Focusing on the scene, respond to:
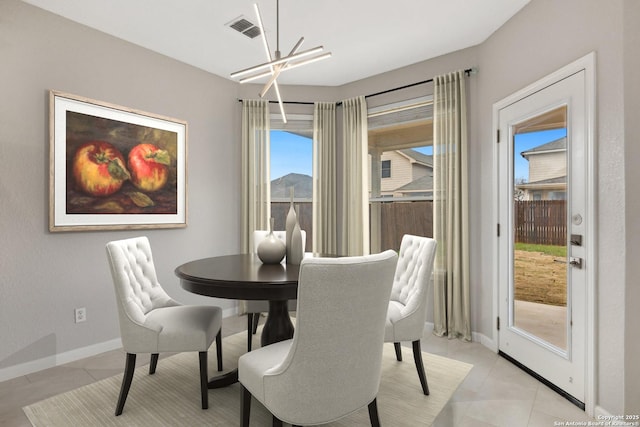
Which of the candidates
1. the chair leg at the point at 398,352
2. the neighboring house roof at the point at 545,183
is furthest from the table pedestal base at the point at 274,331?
the neighboring house roof at the point at 545,183

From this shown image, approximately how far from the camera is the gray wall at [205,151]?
1.80 metres

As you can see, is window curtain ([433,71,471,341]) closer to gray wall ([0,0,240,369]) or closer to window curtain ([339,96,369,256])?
window curtain ([339,96,369,256])

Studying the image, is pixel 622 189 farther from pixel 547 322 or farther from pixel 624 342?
pixel 547 322

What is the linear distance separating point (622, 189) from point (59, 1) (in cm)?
385

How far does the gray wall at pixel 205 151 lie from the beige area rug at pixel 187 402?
77 centimetres

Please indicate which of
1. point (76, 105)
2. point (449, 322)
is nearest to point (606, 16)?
point (449, 322)

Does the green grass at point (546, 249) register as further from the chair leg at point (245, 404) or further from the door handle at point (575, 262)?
the chair leg at point (245, 404)

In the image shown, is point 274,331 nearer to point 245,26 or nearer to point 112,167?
point 112,167

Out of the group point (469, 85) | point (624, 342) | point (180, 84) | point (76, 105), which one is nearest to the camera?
point (624, 342)

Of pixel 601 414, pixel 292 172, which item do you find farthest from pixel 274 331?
pixel 292 172

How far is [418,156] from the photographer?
3.62m

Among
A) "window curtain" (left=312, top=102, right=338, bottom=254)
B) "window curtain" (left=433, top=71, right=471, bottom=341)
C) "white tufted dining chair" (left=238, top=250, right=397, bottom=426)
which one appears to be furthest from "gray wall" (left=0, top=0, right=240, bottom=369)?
"window curtain" (left=433, top=71, right=471, bottom=341)

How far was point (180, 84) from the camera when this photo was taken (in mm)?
3490

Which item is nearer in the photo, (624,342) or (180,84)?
(624,342)
